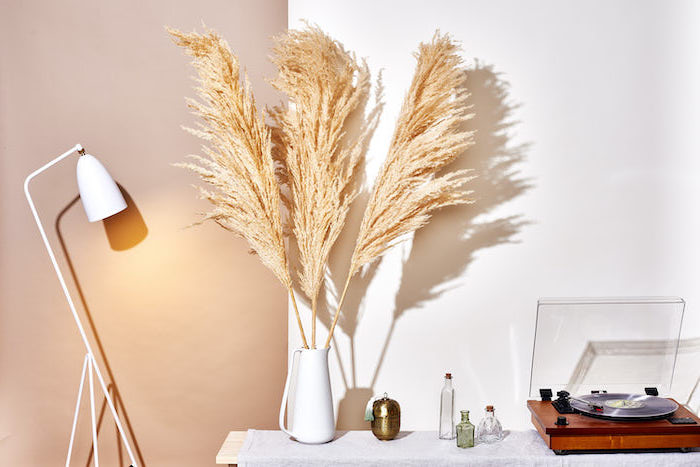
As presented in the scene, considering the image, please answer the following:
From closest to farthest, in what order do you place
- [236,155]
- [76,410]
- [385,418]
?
[236,155], [385,418], [76,410]

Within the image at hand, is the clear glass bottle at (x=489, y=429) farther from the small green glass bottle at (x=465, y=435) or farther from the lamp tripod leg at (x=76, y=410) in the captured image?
the lamp tripod leg at (x=76, y=410)

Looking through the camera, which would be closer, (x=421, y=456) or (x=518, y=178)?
(x=421, y=456)

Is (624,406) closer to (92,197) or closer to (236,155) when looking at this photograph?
(236,155)

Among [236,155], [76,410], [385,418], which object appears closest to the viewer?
[236,155]

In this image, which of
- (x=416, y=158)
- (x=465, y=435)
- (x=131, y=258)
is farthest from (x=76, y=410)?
(x=416, y=158)

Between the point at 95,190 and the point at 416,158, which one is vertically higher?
the point at 416,158

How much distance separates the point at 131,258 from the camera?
2400mm

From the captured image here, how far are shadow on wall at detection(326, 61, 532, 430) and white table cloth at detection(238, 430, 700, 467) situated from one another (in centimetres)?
29

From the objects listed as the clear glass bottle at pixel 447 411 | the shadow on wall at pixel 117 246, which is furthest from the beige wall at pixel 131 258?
the clear glass bottle at pixel 447 411

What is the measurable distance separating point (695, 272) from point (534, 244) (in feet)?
1.92

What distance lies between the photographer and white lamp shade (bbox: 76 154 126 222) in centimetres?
217

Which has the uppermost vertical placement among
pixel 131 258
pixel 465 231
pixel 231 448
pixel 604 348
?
pixel 465 231

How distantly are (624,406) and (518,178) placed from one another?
2.72ft

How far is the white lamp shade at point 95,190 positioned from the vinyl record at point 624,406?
163cm
